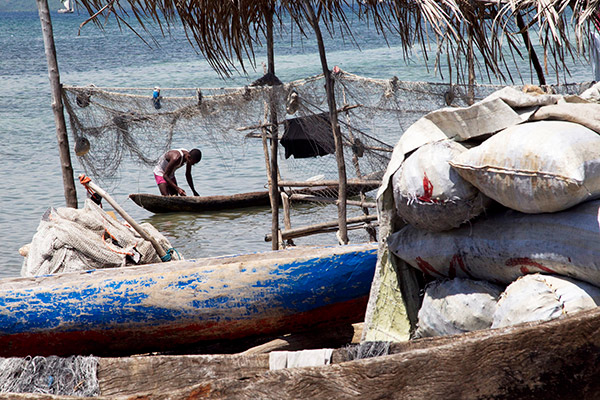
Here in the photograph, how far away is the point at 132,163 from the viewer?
304 inches

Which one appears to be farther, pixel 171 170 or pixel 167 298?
pixel 171 170

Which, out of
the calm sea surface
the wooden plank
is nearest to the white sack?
the calm sea surface

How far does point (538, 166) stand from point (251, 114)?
356 centimetres

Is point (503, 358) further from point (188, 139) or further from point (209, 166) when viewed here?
point (209, 166)

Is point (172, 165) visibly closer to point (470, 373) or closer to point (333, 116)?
point (333, 116)

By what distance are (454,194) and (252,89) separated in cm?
307

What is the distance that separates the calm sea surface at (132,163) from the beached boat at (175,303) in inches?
90.4

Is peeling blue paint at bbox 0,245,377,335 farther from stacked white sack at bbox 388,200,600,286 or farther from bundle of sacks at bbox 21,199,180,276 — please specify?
bundle of sacks at bbox 21,199,180,276

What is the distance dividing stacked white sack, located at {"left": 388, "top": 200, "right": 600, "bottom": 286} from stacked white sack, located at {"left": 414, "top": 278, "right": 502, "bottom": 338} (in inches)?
2.7

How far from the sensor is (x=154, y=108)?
19.4 feet

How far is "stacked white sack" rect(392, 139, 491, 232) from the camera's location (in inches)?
106

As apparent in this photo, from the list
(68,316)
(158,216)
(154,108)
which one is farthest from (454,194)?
(158,216)

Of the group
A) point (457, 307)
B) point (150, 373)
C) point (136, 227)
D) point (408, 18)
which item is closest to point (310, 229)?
point (136, 227)

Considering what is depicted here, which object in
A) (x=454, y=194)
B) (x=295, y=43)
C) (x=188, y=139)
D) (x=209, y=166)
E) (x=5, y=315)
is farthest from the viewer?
(x=295, y=43)
